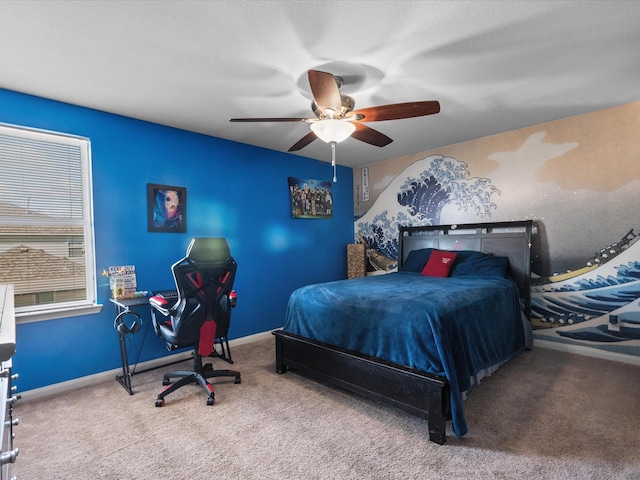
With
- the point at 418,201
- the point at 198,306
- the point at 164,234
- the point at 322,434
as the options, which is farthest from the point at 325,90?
the point at 418,201

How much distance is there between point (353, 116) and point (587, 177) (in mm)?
2655

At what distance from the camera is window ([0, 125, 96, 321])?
2.65 metres

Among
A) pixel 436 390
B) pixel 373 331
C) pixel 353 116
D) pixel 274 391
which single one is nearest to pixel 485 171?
pixel 353 116

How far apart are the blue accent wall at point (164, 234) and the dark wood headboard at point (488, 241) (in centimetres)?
129

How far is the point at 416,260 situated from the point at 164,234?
117 inches

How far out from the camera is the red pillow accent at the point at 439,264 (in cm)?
378

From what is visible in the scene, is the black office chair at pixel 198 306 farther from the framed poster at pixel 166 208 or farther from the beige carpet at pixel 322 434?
the framed poster at pixel 166 208

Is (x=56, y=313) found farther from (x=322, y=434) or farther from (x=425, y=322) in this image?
(x=425, y=322)

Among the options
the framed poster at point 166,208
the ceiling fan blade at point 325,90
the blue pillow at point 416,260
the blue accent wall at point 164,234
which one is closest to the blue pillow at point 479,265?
the blue pillow at point 416,260

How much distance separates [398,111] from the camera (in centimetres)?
231

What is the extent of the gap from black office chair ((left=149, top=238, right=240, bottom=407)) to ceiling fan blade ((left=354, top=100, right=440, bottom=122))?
157 cm

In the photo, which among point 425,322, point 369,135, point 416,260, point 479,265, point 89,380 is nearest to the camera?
point 425,322

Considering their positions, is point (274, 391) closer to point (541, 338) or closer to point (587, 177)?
point (541, 338)

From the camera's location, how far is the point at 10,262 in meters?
2.64
